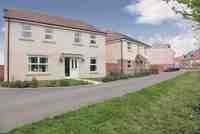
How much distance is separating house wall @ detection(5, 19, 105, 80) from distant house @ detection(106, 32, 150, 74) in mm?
5092

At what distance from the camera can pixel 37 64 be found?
66.0 feet

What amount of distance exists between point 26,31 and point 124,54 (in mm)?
17521

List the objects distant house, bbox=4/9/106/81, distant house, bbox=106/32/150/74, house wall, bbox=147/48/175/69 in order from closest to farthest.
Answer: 1. distant house, bbox=4/9/106/81
2. distant house, bbox=106/32/150/74
3. house wall, bbox=147/48/175/69

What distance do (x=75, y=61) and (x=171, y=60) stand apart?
177ft

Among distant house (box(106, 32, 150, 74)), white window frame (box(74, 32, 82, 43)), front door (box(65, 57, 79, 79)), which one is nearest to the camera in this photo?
front door (box(65, 57, 79, 79))

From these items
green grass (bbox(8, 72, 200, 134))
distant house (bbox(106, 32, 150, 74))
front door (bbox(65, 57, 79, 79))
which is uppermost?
distant house (bbox(106, 32, 150, 74))

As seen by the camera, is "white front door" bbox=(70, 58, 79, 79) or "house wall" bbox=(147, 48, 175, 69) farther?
"house wall" bbox=(147, 48, 175, 69)

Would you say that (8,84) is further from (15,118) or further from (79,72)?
(15,118)

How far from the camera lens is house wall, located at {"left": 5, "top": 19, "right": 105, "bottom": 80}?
1880 cm

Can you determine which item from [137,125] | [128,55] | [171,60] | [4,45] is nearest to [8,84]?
[4,45]

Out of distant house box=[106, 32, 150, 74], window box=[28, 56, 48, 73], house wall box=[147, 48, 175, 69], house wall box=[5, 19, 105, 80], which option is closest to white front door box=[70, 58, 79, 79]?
house wall box=[5, 19, 105, 80]

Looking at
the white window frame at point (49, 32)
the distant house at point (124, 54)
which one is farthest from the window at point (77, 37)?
the distant house at point (124, 54)

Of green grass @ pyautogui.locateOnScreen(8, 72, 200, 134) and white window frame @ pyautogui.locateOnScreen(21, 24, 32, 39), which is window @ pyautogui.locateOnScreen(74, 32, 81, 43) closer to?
white window frame @ pyautogui.locateOnScreen(21, 24, 32, 39)

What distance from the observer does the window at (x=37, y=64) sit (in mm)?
19727
